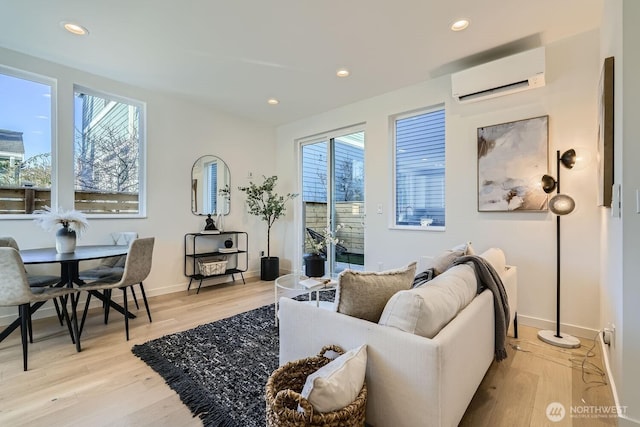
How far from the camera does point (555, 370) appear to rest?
2021mm

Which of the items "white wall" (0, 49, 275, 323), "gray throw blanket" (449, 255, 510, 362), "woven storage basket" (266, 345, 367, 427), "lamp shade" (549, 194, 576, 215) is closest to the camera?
"woven storage basket" (266, 345, 367, 427)

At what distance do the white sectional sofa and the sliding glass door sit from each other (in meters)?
2.62

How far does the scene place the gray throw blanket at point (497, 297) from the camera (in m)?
1.81

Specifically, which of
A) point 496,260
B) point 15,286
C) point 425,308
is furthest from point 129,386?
point 496,260

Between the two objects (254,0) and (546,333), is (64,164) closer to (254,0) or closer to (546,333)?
(254,0)

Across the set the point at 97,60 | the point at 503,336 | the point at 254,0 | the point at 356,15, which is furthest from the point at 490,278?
the point at 97,60

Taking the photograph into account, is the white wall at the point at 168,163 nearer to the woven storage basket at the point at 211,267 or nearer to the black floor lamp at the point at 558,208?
the woven storage basket at the point at 211,267

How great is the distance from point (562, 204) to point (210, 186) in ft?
14.1

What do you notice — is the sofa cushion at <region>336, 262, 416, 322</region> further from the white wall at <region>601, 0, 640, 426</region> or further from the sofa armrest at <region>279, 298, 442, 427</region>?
the white wall at <region>601, 0, 640, 426</region>

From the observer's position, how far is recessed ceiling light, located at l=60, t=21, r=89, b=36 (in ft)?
7.93

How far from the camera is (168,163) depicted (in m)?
3.98

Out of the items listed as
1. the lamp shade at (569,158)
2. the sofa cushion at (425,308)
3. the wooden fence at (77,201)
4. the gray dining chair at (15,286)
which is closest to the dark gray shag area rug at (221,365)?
the gray dining chair at (15,286)

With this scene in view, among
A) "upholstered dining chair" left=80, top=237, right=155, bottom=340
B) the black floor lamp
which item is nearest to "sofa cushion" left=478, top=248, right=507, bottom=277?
the black floor lamp

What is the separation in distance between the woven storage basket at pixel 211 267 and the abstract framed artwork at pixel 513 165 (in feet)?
11.3
